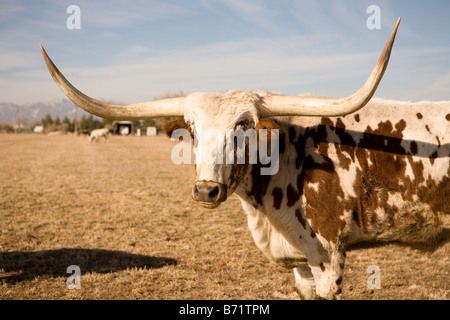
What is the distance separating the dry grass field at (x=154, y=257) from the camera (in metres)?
4.39

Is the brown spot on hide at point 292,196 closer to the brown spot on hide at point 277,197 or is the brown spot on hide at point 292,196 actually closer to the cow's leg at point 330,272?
the brown spot on hide at point 277,197

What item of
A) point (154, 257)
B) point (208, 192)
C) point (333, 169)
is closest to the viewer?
point (208, 192)

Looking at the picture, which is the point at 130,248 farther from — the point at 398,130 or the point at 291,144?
the point at 398,130

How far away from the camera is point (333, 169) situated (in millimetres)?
3021

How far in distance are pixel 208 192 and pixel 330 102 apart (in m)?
1.22

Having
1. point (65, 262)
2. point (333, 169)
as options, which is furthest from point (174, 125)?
point (65, 262)

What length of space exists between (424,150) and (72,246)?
5.52 m

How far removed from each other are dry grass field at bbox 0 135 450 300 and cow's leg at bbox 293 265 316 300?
0.70 m

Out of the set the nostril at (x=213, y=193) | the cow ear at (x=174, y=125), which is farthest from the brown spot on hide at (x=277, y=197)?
the cow ear at (x=174, y=125)

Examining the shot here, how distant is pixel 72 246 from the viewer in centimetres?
591

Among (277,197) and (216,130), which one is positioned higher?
(216,130)

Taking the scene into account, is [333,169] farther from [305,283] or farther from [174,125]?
[174,125]

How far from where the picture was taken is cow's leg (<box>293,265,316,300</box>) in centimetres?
359
